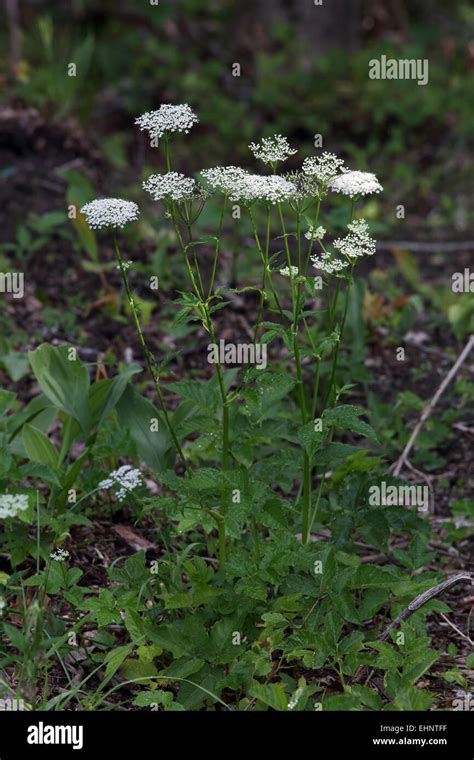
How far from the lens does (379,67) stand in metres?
7.27

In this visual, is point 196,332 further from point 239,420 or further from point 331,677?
point 331,677

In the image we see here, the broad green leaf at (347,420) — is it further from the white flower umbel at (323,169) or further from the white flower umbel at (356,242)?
the white flower umbel at (323,169)

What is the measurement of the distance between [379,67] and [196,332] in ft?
11.6

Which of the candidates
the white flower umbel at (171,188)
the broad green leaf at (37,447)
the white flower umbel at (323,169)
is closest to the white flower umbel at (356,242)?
the white flower umbel at (323,169)

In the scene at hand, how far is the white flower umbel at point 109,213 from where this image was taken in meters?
2.54

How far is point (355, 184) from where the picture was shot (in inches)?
104

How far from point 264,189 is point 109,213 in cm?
40

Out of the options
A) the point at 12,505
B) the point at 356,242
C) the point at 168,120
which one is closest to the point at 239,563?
the point at 12,505

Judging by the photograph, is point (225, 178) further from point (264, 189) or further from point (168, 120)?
point (168, 120)

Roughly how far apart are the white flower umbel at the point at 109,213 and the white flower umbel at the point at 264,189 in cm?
28

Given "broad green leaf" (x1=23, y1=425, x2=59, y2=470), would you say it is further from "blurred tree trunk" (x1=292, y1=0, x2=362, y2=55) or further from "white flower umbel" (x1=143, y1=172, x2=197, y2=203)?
"blurred tree trunk" (x1=292, y1=0, x2=362, y2=55)

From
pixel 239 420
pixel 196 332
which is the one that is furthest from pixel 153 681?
pixel 196 332

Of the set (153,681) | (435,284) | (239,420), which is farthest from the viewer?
(435,284)
